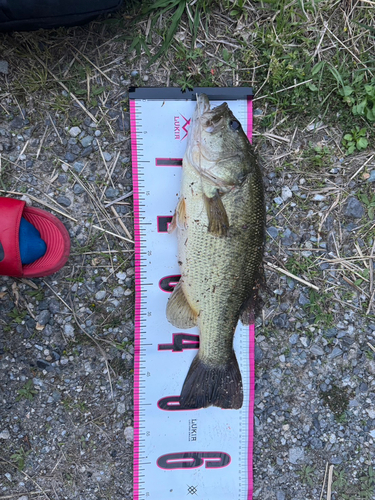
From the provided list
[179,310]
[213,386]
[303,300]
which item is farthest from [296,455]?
[179,310]

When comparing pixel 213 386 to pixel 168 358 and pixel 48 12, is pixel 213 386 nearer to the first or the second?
pixel 168 358

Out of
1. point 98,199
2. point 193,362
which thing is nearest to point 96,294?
point 98,199

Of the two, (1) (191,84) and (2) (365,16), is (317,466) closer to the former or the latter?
(1) (191,84)

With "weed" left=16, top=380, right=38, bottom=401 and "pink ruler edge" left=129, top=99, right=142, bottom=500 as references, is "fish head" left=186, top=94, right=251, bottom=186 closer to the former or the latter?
"pink ruler edge" left=129, top=99, right=142, bottom=500

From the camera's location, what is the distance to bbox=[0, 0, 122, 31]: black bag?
1.92 meters

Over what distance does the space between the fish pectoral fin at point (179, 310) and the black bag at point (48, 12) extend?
6.06ft

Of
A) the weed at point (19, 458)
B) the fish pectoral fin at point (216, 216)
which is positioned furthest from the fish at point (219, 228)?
the weed at point (19, 458)

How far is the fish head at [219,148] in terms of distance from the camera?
1.96 metres

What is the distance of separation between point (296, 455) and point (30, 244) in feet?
8.25

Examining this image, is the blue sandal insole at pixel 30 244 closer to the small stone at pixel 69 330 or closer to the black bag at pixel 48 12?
the small stone at pixel 69 330

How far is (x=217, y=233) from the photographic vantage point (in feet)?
6.43

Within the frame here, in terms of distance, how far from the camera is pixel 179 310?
223 centimetres

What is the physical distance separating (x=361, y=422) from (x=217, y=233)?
75.9 inches

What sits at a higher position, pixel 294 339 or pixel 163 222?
pixel 163 222
